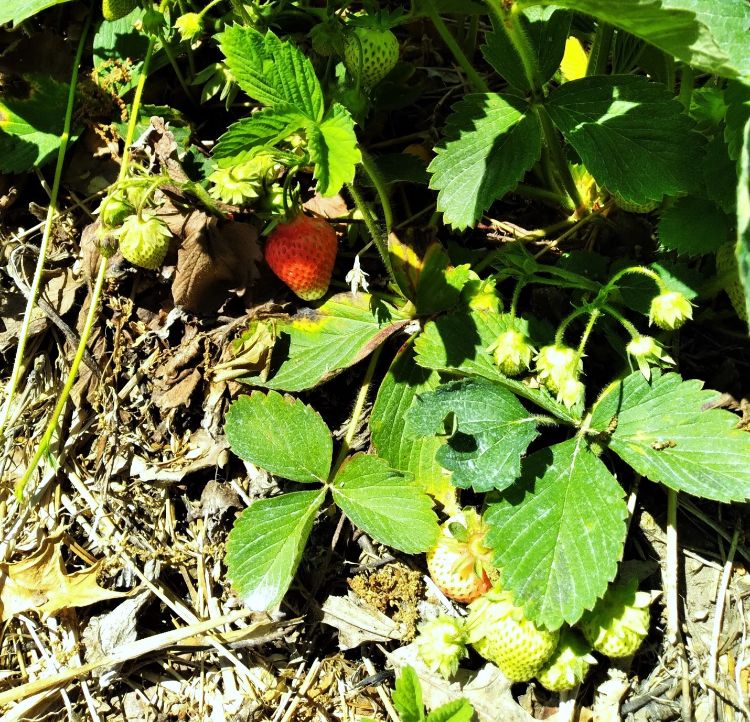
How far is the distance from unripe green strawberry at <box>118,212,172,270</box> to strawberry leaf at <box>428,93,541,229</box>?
2.15 feet

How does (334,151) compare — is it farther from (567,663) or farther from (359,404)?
(567,663)

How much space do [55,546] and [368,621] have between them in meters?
0.89

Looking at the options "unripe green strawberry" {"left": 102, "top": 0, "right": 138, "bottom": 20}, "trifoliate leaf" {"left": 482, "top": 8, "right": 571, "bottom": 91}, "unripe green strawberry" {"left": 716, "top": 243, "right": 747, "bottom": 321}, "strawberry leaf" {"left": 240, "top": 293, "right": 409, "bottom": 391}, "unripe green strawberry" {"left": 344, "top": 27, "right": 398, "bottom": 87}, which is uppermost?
"unripe green strawberry" {"left": 102, "top": 0, "right": 138, "bottom": 20}

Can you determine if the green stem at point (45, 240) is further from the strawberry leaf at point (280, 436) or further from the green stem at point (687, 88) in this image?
the green stem at point (687, 88)

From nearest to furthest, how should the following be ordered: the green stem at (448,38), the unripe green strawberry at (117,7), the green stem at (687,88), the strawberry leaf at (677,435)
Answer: the strawberry leaf at (677,435)
the green stem at (687,88)
the green stem at (448,38)
the unripe green strawberry at (117,7)

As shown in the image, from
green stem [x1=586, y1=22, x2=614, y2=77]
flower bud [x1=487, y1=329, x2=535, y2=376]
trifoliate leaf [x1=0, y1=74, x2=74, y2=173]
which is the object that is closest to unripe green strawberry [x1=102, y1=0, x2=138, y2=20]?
trifoliate leaf [x1=0, y1=74, x2=74, y2=173]

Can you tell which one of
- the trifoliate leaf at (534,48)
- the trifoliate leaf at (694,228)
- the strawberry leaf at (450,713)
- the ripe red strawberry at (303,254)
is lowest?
the strawberry leaf at (450,713)

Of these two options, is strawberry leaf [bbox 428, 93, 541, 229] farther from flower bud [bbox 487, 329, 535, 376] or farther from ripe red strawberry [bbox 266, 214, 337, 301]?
ripe red strawberry [bbox 266, 214, 337, 301]

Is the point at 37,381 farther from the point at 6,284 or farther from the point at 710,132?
the point at 710,132

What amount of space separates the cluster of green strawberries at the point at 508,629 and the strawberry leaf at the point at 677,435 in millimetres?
277

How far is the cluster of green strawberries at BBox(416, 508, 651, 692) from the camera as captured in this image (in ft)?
5.30

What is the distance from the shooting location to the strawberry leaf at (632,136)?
1.53 meters

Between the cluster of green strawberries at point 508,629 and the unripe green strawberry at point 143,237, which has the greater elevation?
the unripe green strawberry at point 143,237

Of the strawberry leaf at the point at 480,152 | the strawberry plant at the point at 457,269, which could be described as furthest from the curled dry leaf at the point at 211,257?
the strawberry leaf at the point at 480,152
